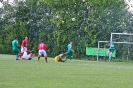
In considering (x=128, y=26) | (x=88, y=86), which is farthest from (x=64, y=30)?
(x=88, y=86)

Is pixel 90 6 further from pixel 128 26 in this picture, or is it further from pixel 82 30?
pixel 128 26

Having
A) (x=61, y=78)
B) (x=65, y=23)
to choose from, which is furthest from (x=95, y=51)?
(x=61, y=78)

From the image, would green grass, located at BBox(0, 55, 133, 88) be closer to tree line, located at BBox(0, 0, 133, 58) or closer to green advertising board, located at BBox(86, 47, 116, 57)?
green advertising board, located at BBox(86, 47, 116, 57)

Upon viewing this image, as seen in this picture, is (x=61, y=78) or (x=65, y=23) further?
(x=65, y=23)

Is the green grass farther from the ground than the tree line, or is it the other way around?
the tree line

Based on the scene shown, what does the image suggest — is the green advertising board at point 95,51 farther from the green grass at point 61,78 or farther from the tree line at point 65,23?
the green grass at point 61,78

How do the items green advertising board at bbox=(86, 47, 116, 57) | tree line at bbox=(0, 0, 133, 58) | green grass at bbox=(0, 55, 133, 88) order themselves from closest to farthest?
green grass at bbox=(0, 55, 133, 88) → green advertising board at bbox=(86, 47, 116, 57) → tree line at bbox=(0, 0, 133, 58)

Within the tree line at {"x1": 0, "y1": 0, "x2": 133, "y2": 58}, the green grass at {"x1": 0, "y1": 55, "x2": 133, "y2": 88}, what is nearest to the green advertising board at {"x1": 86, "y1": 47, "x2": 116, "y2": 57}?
the tree line at {"x1": 0, "y1": 0, "x2": 133, "y2": 58}

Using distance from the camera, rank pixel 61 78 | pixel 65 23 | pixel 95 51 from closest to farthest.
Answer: pixel 61 78
pixel 95 51
pixel 65 23

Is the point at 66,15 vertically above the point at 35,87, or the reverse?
the point at 66,15

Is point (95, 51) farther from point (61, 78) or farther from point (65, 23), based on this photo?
point (61, 78)

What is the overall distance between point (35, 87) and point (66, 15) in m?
38.1

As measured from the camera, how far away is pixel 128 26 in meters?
44.7

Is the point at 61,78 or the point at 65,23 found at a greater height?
the point at 65,23
